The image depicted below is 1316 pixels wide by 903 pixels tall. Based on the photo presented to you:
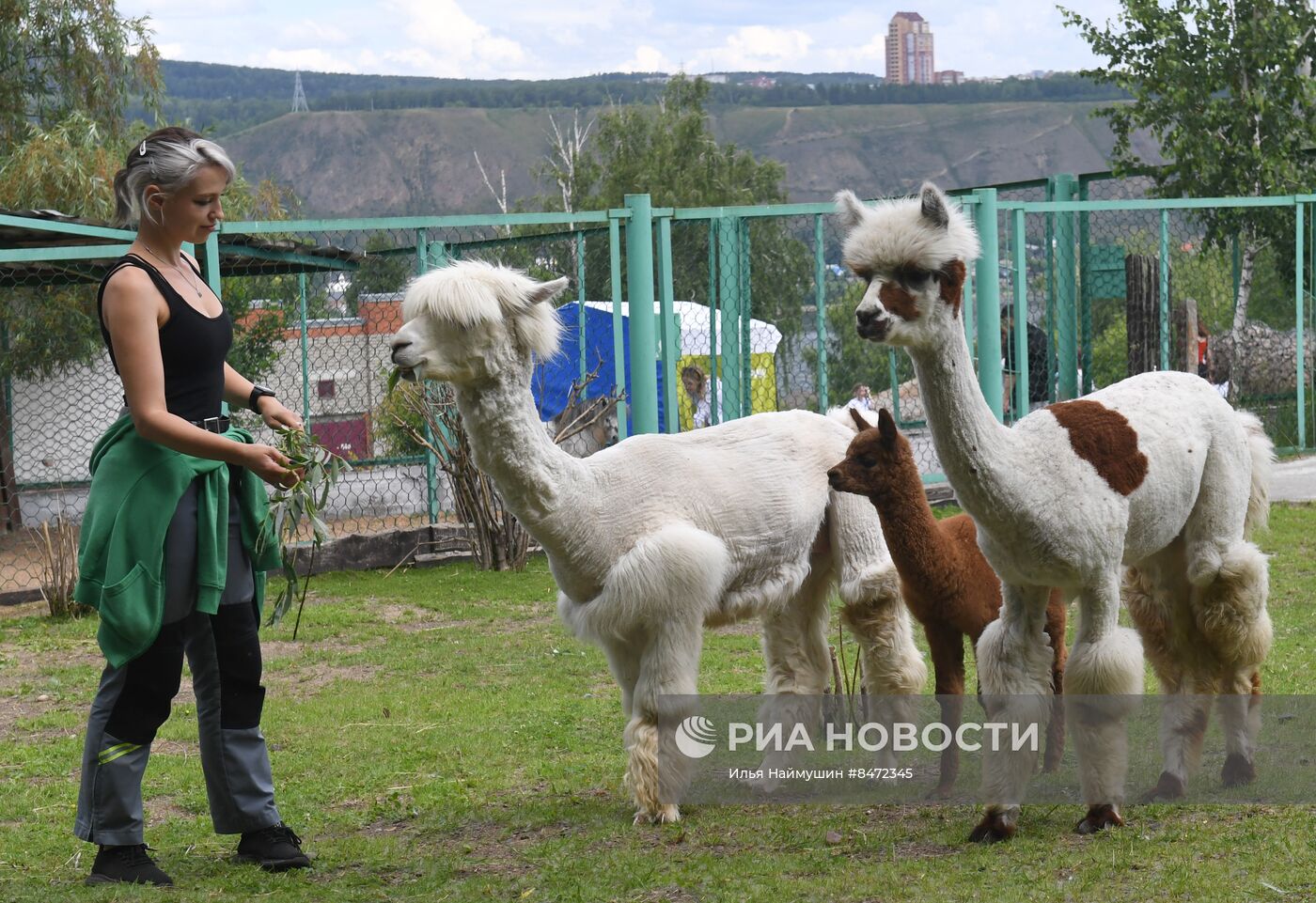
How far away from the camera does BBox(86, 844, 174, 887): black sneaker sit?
3.85 meters

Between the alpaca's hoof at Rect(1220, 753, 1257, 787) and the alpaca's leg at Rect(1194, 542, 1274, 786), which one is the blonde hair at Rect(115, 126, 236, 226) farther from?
the alpaca's hoof at Rect(1220, 753, 1257, 787)

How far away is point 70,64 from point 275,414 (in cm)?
1629

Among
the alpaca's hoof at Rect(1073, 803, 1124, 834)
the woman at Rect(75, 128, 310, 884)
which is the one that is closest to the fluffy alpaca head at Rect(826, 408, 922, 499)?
the alpaca's hoof at Rect(1073, 803, 1124, 834)

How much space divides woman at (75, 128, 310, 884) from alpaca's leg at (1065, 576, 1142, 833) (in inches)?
90.6

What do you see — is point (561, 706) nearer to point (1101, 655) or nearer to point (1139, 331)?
point (1101, 655)

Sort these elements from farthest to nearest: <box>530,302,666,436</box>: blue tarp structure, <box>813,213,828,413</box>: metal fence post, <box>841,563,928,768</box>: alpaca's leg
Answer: <box>530,302,666,436</box>: blue tarp structure → <box>813,213,828,413</box>: metal fence post → <box>841,563,928,768</box>: alpaca's leg

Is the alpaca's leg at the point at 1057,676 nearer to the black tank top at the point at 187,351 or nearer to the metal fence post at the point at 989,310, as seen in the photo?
the black tank top at the point at 187,351

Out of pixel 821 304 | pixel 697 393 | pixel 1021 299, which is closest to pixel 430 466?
pixel 697 393

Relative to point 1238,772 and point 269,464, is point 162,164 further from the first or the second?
point 1238,772

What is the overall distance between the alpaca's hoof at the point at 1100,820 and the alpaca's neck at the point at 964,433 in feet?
3.14

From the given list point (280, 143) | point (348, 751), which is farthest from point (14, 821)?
point (280, 143)

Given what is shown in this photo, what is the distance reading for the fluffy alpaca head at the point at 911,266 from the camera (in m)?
3.60

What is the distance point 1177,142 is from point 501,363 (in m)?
14.4

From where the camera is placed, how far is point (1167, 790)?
Result: 4461mm
